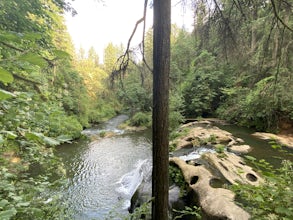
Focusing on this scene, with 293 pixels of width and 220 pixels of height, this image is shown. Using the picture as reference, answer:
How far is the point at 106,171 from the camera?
778cm

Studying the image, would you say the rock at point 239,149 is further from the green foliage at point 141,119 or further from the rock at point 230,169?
the green foliage at point 141,119

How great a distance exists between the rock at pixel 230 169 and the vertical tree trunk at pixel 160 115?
2677mm

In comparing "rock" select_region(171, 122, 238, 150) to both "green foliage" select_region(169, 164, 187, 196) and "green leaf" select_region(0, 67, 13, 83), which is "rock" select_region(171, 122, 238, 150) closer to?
"green foliage" select_region(169, 164, 187, 196)

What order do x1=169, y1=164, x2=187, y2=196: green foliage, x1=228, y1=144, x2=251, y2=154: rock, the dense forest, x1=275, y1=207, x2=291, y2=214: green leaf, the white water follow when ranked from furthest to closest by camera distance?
x1=228, y1=144, x2=251, y2=154: rock
the white water
x1=169, y1=164, x2=187, y2=196: green foliage
x1=275, y1=207, x2=291, y2=214: green leaf
the dense forest

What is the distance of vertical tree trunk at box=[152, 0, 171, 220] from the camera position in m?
2.08

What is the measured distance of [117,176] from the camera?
24.2 feet

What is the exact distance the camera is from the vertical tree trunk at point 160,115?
208cm

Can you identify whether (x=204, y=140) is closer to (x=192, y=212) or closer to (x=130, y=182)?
(x=130, y=182)

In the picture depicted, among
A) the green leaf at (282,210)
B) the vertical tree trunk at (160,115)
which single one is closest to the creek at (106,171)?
the vertical tree trunk at (160,115)

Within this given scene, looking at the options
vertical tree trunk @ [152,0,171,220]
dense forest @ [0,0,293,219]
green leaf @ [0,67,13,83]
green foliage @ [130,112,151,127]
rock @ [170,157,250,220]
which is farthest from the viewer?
green foliage @ [130,112,151,127]

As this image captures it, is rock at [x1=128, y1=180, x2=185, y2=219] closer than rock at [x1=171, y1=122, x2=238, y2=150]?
Yes

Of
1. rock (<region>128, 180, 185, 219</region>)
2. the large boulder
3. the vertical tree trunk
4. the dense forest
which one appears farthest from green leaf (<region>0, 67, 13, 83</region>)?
the large boulder

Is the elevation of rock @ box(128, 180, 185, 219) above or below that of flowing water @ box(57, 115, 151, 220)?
above

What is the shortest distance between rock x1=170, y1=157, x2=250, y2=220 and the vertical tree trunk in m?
1.01
